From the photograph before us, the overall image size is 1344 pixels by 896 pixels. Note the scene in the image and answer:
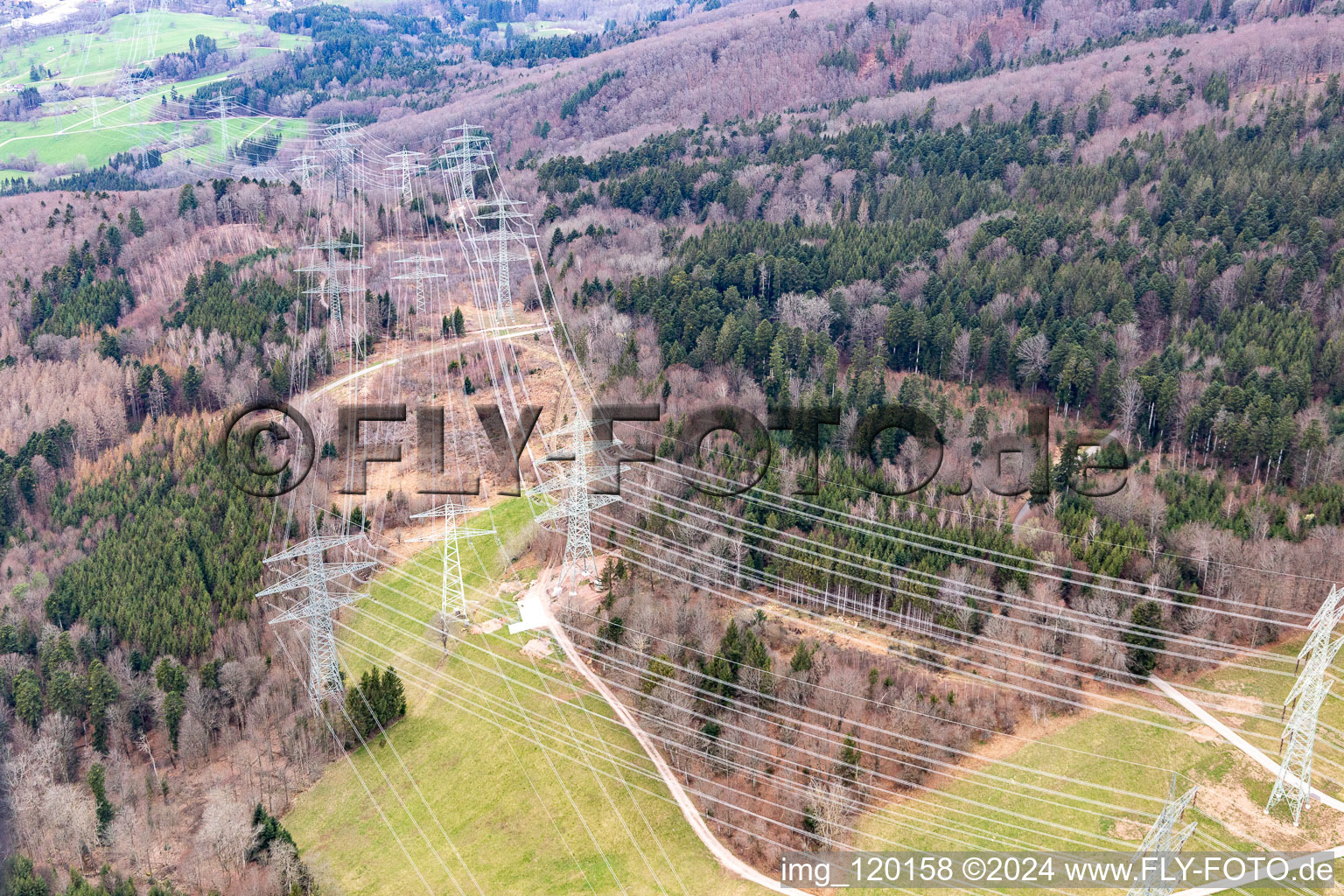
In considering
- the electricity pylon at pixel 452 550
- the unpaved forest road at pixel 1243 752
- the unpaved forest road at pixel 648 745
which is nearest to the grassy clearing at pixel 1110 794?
the unpaved forest road at pixel 1243 752

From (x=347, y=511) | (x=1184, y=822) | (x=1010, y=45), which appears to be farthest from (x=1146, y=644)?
(x=1010, y=45)

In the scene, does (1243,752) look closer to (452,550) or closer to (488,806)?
(488,806)

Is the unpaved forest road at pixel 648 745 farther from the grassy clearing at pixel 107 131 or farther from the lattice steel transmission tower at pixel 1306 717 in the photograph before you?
the grassy clearing at pixel 107 131

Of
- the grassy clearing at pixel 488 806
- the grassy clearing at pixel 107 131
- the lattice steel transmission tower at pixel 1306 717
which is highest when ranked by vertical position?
the grassy clearing at pixel 107 131

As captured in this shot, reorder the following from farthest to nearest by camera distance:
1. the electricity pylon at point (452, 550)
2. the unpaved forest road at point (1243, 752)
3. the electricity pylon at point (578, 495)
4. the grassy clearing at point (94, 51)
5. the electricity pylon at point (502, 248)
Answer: the grassy clearing at point (94, 51) < the electricity pylon at point (502, 248) < the electricity pylon at point (452, 550) < the electricity pylon at point (578, 495) < the unpaved forest road at point (1243, 752)

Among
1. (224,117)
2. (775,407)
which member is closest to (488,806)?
(775,407)

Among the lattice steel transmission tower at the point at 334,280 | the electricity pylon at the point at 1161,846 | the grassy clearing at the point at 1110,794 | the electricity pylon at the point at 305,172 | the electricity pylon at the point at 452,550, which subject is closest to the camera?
the electricity pylon at the point at 1161,846

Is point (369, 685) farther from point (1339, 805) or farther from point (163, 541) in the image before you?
point (1339, 805)
